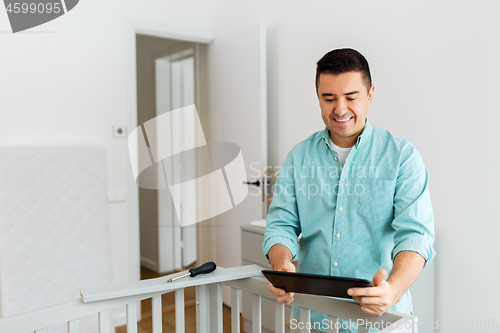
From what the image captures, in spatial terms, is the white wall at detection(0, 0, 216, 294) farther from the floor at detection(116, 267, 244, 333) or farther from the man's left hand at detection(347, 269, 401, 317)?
the man's left hand at detection(347, 269, 401, 317)

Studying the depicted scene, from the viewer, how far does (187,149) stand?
4.09m

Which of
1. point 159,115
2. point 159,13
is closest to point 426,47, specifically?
point 159,13

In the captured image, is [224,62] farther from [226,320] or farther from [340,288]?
[340,288]

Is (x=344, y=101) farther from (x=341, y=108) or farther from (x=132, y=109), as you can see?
(x=132, y=109)

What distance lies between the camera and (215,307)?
1318 mm

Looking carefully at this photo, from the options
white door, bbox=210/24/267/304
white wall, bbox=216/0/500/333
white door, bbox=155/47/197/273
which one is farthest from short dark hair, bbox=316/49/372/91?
white door, bbox=155/47/197/273

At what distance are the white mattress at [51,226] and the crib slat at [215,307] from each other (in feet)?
5.64

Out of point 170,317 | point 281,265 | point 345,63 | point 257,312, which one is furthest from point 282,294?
point 170,317

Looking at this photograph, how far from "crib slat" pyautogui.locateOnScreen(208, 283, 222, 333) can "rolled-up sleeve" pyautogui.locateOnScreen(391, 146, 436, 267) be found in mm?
543

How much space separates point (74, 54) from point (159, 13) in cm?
74

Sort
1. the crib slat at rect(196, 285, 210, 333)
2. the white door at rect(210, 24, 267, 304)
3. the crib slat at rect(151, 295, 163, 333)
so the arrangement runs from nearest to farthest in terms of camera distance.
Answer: the crib slat at rect(151, 295, 163, 333) < the crib slat at rect(196, 285, 210, 333) < the white door at rect(210, 24, 267, 304)

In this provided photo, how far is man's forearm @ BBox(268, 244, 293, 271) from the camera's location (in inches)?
45.4

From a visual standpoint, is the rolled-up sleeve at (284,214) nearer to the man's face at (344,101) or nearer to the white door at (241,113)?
the man's face at (344,101)

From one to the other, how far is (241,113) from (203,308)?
1981mm
